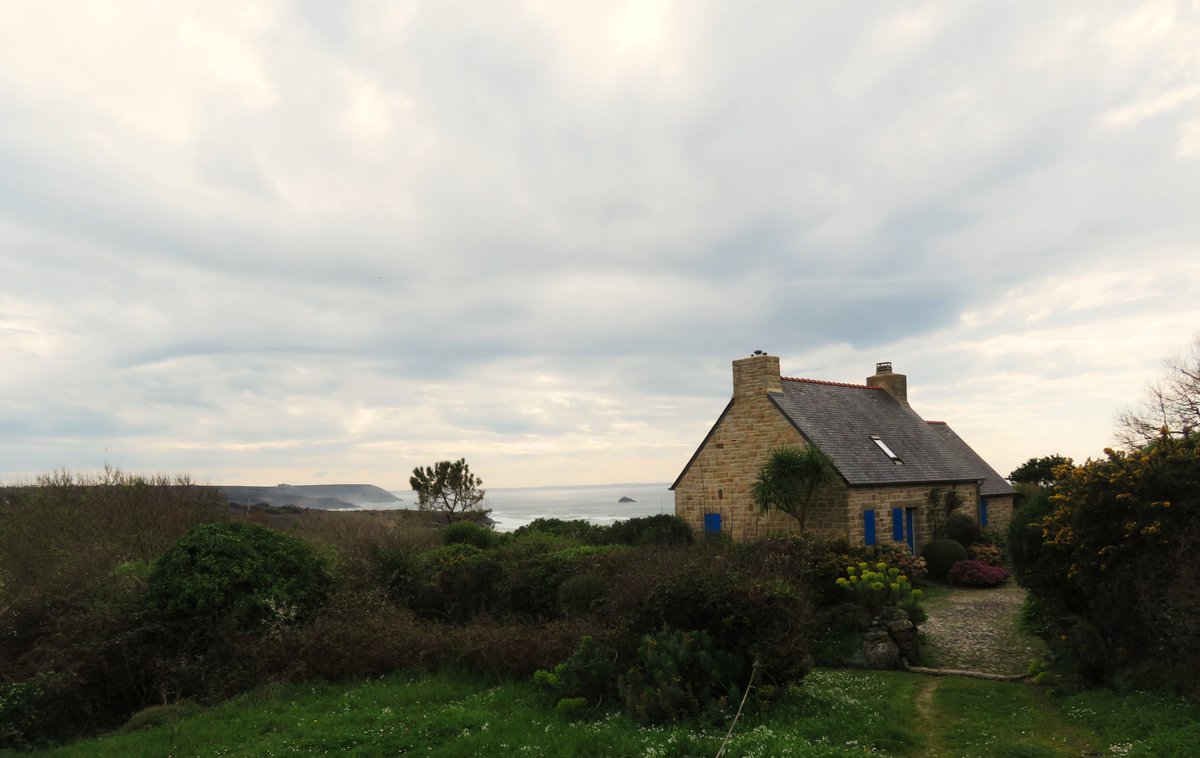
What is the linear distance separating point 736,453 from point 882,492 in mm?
4536

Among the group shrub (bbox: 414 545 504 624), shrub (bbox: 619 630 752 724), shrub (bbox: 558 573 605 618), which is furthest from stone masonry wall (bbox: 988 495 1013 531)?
shrub (bbox: 619 630 752 724)

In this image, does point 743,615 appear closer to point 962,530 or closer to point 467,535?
point 467,535

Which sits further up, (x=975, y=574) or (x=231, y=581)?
(x=231, y=581)

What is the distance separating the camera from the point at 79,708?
10.2 metres

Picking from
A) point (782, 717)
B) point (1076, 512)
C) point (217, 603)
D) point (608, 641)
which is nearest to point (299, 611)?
point (217, 603)

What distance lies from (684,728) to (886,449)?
57.3 ft

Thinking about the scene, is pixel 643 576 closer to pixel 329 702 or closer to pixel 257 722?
pixel 329 702

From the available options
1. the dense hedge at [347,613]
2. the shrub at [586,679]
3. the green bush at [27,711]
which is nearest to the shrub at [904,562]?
the dense hedge at [347,613]

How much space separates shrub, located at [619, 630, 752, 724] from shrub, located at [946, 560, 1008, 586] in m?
13.2

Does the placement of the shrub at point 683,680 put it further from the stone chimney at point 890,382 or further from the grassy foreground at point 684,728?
the stone chimney at point 890,382

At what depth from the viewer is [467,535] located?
21406mm

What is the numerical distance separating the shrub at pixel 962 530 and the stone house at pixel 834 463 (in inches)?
28.5

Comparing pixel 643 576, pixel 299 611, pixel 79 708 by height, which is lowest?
pixel 79 708

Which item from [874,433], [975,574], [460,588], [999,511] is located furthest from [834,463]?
[460,588]
